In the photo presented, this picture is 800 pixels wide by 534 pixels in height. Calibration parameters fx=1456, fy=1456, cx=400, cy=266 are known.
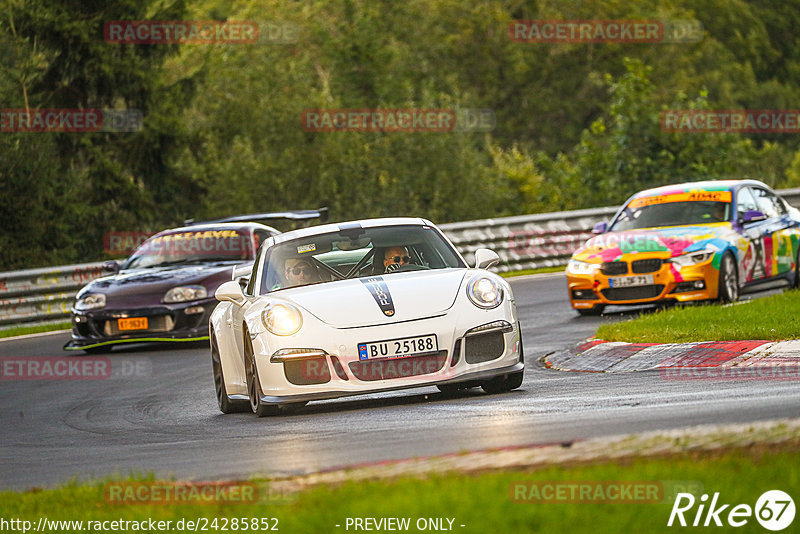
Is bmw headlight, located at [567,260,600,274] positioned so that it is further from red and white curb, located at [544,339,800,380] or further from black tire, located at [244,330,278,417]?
black tire, located at [244,330,278,417]

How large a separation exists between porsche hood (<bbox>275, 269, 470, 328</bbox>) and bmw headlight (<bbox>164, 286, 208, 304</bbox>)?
21.3ft

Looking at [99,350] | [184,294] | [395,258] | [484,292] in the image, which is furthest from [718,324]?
[99,350]

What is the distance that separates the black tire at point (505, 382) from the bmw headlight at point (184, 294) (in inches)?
275

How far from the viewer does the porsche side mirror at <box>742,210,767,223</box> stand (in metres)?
16.5

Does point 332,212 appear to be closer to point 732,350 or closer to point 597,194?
point 597,194

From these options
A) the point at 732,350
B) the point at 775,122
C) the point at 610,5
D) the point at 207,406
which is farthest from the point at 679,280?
the point at 775,122

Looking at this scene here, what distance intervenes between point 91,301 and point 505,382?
8.21 meters

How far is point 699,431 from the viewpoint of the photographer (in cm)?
633

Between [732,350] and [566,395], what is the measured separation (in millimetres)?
2368

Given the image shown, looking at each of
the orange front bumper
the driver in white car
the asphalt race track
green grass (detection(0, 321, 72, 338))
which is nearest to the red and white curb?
the asphalt race track

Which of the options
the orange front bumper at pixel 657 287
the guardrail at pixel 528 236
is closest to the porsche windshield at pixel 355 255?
the orange front bumper at pixel 657 287

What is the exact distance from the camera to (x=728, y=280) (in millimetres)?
16266

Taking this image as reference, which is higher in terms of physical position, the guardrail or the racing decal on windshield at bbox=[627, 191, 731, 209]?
the racing decal on windshield at bbox=[627, 191, 731, 209]

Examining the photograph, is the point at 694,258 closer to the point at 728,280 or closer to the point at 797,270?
the point at 728,280
